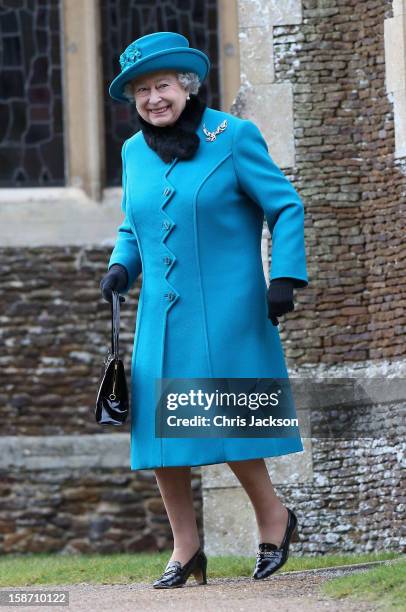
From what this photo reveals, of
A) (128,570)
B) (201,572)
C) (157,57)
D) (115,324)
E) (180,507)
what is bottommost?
(128,570)

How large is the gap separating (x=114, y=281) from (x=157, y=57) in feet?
2.61

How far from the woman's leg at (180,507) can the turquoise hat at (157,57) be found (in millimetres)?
1353

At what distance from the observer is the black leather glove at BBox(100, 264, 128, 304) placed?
5668 millimetres

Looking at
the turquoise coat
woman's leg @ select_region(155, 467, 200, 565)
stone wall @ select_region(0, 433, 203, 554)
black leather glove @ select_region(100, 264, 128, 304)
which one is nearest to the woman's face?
the turquoise coat

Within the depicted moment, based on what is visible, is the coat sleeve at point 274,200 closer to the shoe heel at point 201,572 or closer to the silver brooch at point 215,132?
the silver brooch at point 215,132

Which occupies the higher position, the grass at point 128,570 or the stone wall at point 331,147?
the stone wall at point 331,147

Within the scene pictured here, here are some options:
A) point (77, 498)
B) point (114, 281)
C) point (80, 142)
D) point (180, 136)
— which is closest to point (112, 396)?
point (114, 281)

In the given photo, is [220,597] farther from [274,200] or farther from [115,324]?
[274,200]

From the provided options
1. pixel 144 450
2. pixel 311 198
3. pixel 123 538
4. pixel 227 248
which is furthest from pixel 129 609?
pixel 123 538

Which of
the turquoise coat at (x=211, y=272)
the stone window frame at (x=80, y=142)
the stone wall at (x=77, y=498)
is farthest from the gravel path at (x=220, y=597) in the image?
the stone window frame at (x=80, y=142)

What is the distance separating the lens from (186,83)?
5.60 metres

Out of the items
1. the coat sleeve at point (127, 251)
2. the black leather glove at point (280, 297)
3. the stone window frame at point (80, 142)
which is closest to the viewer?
the black leather glove at point (280, 297)

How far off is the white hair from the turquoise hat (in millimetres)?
20

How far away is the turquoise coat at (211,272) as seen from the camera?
5.43 meters
